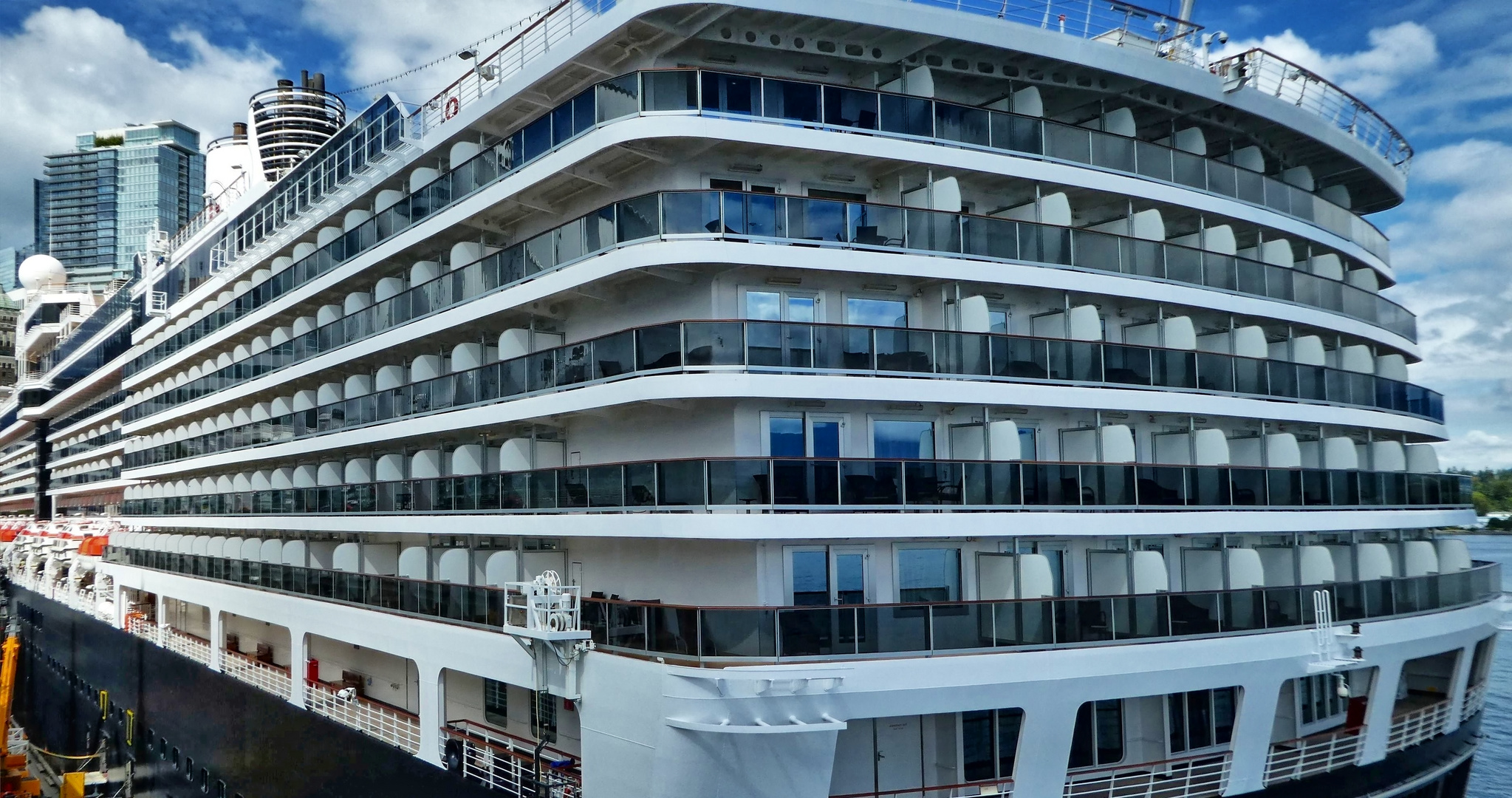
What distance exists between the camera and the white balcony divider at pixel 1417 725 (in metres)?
19.2

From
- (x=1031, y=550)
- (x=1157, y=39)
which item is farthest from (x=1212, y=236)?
(x=1031, y=550)

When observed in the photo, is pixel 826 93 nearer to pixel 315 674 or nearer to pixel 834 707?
pixel 834 707

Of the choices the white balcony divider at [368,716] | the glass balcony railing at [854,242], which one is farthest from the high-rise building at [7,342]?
the glass balcony railing at [854,242]

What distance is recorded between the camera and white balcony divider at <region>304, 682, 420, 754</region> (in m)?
19.9

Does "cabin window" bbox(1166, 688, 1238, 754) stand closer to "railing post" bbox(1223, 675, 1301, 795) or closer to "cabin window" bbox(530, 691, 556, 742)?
"railing post" bbox(1223, 675, 1301, 795)

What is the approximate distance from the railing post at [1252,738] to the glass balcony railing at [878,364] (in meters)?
4.93

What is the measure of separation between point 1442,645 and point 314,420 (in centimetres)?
2409

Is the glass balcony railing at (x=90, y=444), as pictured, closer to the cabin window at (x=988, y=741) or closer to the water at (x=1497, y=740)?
the cabin window at (x=988, y=741)

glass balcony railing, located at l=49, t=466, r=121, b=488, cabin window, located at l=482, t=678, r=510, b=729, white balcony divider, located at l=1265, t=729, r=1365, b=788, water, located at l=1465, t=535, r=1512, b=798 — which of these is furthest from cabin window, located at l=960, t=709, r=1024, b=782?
glass balcony railing, located at l=49, t=466, r=121, b=488

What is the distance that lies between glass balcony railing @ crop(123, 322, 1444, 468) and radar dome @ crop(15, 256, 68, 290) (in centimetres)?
5433

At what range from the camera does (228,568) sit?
3009 centimetres

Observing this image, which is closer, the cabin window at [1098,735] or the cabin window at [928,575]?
the cabin window at [928,575]

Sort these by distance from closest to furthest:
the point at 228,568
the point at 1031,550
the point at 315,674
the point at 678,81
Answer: the point at 678,81, the point at 1031,550, the point at 315,674, the point at 228,568

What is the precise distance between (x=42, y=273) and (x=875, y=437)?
216ft
